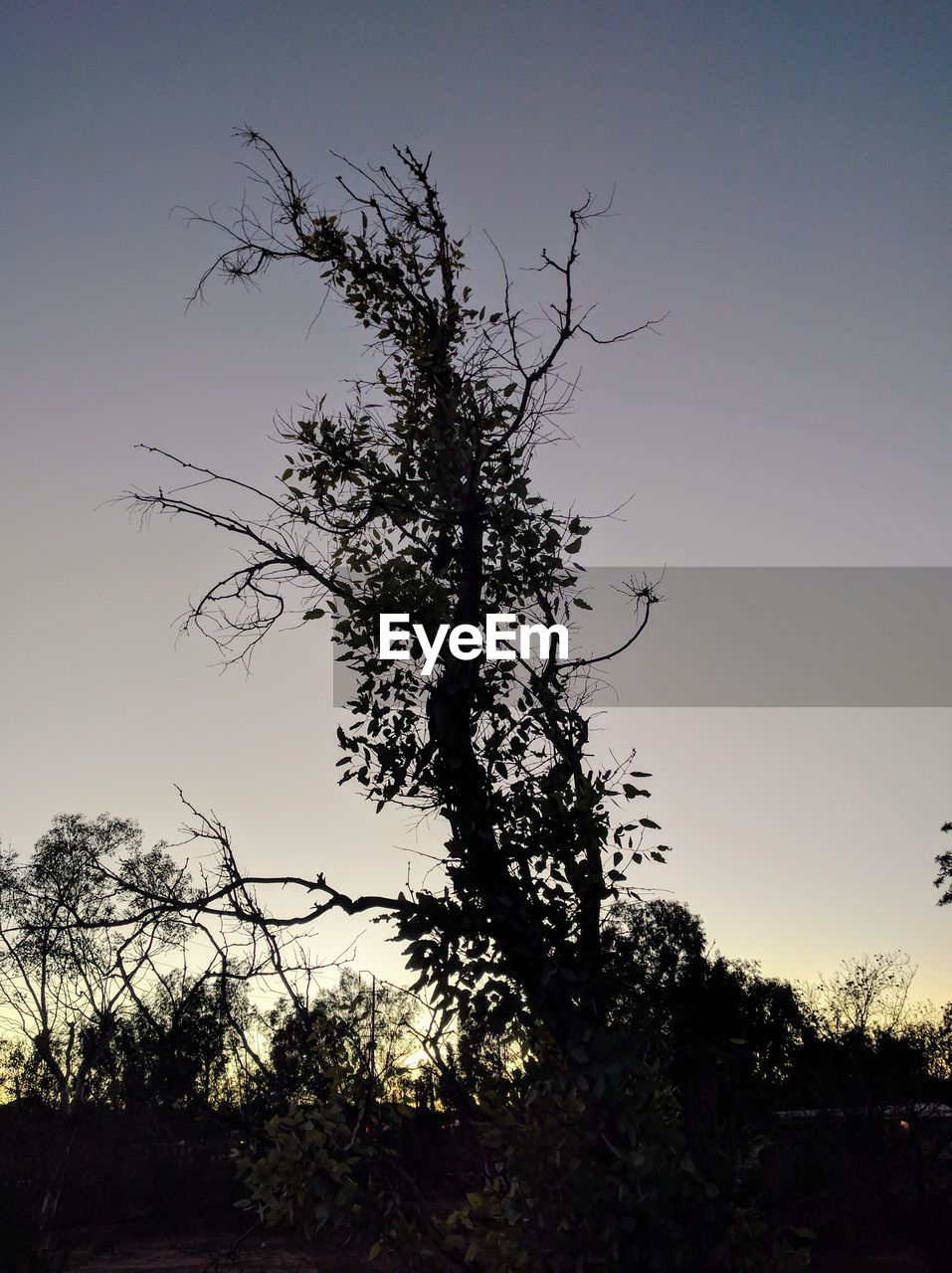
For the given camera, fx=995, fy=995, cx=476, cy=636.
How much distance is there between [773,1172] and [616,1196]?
49.2 feet

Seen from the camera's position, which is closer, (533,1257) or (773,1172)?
(533,1257)

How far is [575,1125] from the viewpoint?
4980 millimetres

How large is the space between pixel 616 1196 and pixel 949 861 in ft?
79.9

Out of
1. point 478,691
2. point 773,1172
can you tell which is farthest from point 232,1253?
point 773,1172

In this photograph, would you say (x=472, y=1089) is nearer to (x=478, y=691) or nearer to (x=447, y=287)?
(x=478, y=691)

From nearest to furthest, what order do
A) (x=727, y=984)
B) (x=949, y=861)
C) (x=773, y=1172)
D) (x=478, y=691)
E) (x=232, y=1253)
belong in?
(x=232, y=1253) < (x=478, y=691) < (x=773, y=1172) < (x=949, y=861) < (x=727, y=984)

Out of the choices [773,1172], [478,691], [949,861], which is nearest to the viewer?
[478,691]

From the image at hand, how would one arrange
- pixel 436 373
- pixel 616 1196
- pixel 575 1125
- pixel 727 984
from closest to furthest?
pixel 616 1196, pixel 575 1125, pixel 436 373, pixel 727 984

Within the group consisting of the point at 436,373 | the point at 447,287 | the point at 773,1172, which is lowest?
the point at 773,1172

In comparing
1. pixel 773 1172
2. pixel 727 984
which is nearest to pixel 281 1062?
pixel 773 1172

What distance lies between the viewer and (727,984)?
30.1 m

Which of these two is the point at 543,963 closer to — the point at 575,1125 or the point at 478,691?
the point at 575,1125

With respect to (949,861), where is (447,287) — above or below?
above

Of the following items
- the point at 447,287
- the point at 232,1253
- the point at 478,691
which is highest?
the point at 447,287
